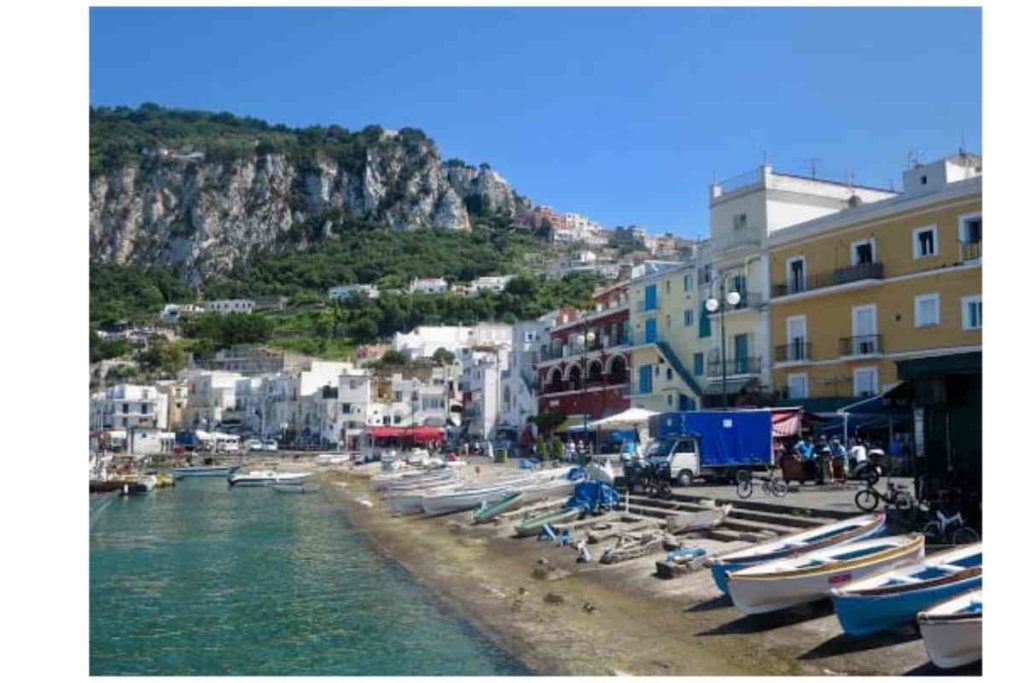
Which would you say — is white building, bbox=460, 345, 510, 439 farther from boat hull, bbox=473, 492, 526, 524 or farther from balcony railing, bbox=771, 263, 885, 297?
boat hull, bbox=473, 492, 526, 524

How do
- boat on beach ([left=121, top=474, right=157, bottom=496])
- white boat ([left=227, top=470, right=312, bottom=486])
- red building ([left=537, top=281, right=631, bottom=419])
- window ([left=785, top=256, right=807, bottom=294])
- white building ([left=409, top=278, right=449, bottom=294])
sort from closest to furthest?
window ([left=785, top=256, right=807, bottom=294]) → red building ([left=537, top=281, right=631, bottom=419]) → boat on beach ([left=121, top=474, right=157, bottom=496]) → white boat ([left=227, top=470, right=312, bottom=486]) → white building ([left=409, top=278, right=449, bottom=294])

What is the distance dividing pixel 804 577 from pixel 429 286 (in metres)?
153

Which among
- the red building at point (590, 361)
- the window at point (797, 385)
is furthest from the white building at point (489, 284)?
the window at point (797, 385)

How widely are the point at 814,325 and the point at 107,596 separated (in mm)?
28413

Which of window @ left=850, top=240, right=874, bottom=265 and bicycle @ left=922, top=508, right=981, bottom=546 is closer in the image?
bicycle @ left=922, top=508, right=981, bottom=546

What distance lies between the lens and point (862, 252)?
3672 centimetres

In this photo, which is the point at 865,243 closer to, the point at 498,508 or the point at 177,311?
the point at 498,508

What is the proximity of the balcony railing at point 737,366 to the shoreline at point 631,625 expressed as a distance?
20.7 metres

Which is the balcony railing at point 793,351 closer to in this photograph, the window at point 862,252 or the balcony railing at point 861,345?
the balcony railing at point 861,345

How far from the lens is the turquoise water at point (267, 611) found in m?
14.4

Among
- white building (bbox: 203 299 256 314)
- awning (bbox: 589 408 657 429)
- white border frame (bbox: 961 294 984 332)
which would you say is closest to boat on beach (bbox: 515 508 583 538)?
awning (bbox: 589 408 657 429)

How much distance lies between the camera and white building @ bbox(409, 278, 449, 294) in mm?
160875

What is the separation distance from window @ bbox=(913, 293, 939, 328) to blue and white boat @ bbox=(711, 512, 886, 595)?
19.9 m
